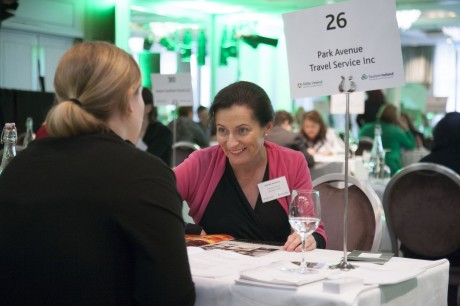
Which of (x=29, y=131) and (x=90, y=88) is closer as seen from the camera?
(x=90, y=88)

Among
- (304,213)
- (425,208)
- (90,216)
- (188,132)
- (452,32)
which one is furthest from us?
(452,32)

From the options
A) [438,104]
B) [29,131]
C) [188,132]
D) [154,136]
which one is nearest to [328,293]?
[29,131]

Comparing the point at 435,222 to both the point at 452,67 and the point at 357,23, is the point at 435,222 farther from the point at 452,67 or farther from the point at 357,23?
the point at 452,67

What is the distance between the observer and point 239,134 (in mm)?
2732

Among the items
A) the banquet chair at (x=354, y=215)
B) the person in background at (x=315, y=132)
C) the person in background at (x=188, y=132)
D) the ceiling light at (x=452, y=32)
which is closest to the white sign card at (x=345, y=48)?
the banquet chair at (x=354, y=215)

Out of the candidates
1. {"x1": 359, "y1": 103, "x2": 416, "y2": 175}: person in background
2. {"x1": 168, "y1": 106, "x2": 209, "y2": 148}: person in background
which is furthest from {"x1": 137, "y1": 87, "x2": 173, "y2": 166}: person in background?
{"x1": 359, "y1": 103, "x2": 416, "y2": 175}: person in background

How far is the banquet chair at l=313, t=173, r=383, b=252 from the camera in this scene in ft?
9.24

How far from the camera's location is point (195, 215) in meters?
2.75

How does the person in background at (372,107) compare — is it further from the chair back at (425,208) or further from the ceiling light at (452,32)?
the chair back at (425,208)

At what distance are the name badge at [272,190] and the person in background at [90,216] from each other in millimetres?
1057

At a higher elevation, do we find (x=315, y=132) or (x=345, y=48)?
(x=345, y=48)

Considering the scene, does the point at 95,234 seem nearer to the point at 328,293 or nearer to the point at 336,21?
the point at 328,293

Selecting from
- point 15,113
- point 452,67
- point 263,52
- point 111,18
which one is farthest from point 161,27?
point 452,67

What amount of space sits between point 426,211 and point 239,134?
1353 millimetres
